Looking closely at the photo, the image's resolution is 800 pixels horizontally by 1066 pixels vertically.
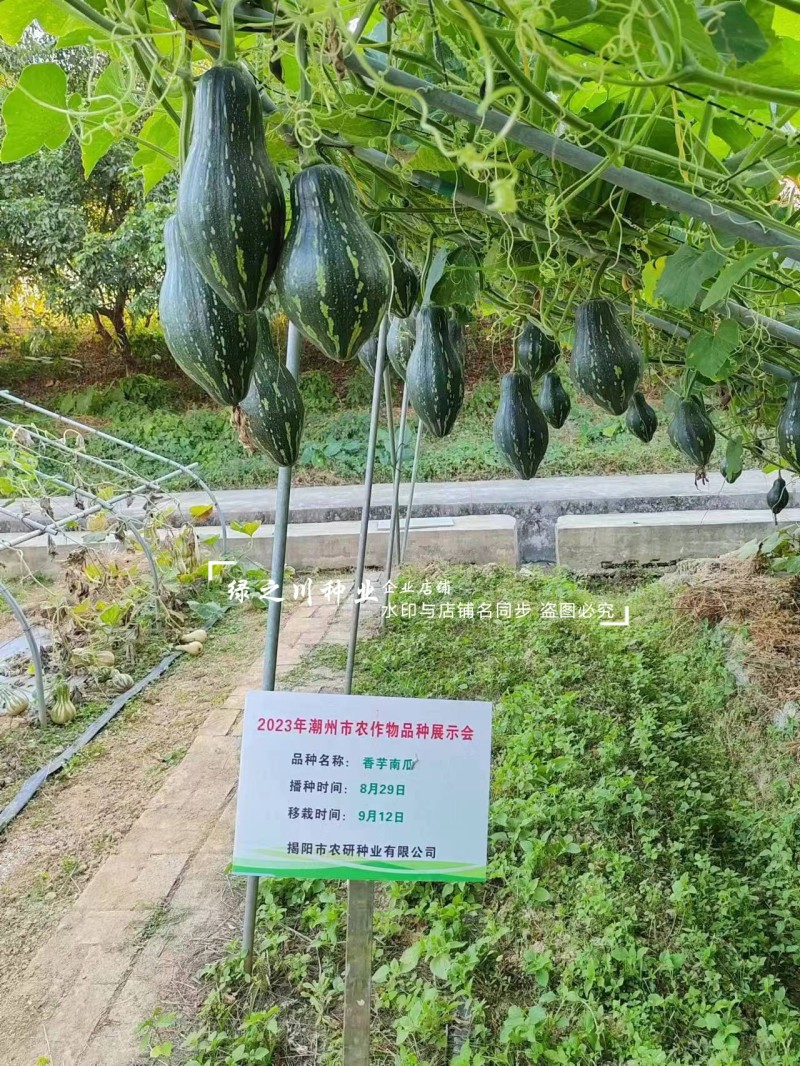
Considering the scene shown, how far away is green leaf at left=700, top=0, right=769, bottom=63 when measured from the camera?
55 centimetres

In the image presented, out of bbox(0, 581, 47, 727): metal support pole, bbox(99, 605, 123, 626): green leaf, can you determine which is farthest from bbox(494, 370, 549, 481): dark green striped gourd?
bbox(99, 605, 123, 626): green leaf

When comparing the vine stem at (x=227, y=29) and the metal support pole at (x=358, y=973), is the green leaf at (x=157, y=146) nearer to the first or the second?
the vine stem at (x=227, y=29)

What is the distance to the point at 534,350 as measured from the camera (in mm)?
1479

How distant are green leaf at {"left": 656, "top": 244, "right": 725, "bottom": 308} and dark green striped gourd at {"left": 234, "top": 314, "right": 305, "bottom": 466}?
47cm

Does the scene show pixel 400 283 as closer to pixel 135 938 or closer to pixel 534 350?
pixel 534 350

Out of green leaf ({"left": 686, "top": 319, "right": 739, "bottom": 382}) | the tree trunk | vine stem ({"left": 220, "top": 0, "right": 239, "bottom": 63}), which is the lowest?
green leaf ({"left": 686, "top": 319, "right": 739, "bottom": 382})

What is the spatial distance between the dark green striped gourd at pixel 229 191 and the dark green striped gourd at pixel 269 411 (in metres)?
0.34

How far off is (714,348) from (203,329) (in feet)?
2.71

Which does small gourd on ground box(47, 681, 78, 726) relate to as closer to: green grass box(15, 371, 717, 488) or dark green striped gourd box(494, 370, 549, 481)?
Answer: dark green striped gourd box(494, 370, 549, 481)

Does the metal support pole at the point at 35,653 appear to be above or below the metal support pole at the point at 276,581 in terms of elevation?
below

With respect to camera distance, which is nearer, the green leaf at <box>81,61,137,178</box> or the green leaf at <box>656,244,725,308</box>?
the green leaf at <box>81,61,137,178</box>

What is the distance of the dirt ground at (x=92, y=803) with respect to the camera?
2.15 metres

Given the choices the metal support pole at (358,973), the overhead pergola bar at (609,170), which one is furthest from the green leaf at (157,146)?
the metal support pole at (358,973)

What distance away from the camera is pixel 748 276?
1182 millimetres
